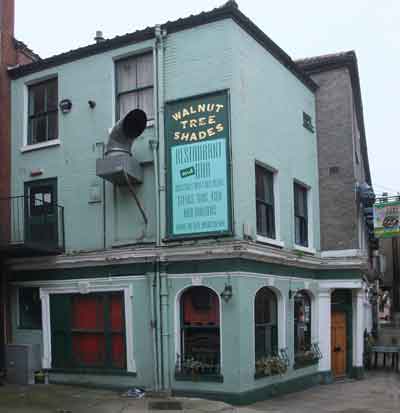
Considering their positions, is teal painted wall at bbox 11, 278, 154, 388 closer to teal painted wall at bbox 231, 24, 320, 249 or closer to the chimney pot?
teal painted wall at bbox 231, 24, 320, 249

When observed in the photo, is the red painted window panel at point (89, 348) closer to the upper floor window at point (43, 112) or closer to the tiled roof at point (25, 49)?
the upper floor window at point (43, 112)

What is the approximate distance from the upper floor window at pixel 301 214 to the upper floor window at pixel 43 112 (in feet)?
23.1

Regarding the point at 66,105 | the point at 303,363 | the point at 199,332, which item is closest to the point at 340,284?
the point at 303,363

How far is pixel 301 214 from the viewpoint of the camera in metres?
17.9

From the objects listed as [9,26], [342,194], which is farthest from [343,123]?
[9,26]

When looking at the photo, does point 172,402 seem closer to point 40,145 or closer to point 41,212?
point 41,212

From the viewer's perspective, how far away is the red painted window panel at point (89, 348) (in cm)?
1485

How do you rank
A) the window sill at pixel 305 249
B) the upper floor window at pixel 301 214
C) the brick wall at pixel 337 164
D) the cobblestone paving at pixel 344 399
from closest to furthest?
the cobblestone paving at pixel 344 399, the window sill at pixel 305 249, the upper floor window at pixel 301 214, the brick wall at pixel 337 164

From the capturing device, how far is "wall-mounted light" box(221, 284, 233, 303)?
43.4ft

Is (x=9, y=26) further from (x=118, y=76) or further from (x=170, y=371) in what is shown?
(x=170, y=371)

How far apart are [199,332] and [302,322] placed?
455 cm

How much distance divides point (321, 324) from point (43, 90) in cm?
1045

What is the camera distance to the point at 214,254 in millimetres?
13422

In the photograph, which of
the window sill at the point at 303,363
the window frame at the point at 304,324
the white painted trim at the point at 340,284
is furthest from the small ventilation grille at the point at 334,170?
the window sill at the point at 303,363
